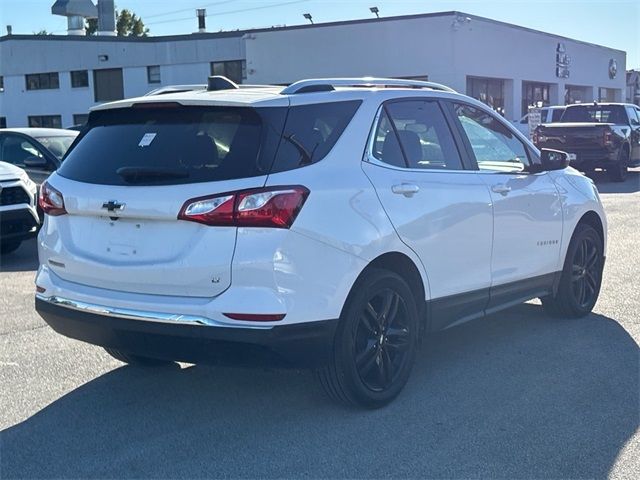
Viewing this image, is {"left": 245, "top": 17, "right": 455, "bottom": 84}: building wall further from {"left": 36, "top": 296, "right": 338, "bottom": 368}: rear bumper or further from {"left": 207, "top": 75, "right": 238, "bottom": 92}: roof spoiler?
{"left": 36, "top": 296, "right": 338, "bottom": 368}: rear bumper

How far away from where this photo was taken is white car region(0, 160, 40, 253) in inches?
364

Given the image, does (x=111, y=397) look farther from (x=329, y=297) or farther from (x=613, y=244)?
(x=613, y=244)

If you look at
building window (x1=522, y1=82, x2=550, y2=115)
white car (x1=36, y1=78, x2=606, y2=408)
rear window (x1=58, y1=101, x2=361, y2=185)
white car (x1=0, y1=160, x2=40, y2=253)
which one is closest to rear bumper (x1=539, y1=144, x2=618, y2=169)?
white car (x1=0, y1=160, x2=40, y2=253)

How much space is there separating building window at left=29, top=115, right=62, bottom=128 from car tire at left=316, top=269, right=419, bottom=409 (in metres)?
42.1

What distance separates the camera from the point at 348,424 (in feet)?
14.2

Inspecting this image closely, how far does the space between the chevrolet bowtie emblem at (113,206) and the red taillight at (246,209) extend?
1.37ft

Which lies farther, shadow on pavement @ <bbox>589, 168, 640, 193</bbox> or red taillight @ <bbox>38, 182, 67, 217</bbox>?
shadow on pavement @ <bbox>589, 168, 640, 193</bbox>

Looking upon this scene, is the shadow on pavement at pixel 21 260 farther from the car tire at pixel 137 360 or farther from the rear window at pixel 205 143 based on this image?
the rear window at pixel 205 143

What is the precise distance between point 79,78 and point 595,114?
3046 centimetres

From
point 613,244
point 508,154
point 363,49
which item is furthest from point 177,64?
point 508,154

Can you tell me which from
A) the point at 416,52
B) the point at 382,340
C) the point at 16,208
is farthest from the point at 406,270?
the point at 416,52

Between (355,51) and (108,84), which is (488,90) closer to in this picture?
(355,51)

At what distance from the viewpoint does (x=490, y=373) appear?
5184mm

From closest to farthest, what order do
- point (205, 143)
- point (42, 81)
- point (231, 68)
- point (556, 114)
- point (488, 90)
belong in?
1. point (205, 143)
2. point (556, 114)
3. point (488, 90)
4. point (231, 68)
5. point (42, 81)
